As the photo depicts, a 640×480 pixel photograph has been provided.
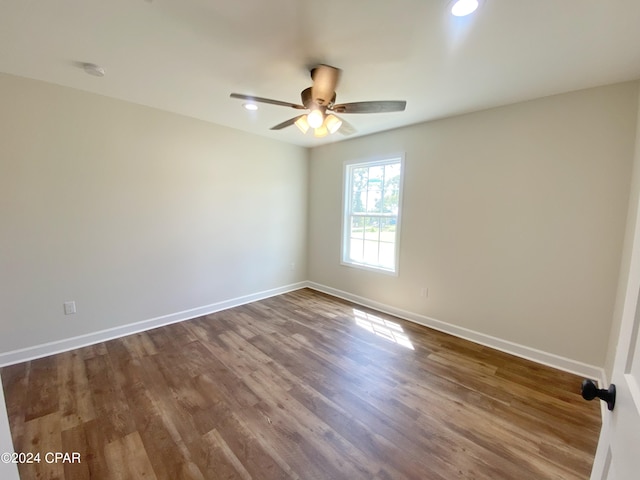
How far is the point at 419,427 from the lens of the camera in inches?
69.4

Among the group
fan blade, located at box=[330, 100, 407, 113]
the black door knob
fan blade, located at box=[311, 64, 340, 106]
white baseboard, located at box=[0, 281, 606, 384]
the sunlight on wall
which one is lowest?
the sunlight on wall

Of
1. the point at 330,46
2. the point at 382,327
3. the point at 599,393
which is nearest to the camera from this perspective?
the point at 599,393

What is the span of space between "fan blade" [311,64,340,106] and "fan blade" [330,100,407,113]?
130 millimetres

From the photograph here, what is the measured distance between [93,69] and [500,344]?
4.39m

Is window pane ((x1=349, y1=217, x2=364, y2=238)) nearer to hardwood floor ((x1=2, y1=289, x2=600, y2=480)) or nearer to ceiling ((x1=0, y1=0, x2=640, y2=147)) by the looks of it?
hardwood floor ((x1=2, y1=289, x2=600, y2=480))

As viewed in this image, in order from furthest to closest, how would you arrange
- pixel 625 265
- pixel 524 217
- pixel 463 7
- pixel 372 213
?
pixel 372 213, pixel 524 217, pixel 625 265, pixel 463 7

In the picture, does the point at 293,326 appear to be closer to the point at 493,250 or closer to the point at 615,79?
the point at 493,250

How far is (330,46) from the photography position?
1763 mm

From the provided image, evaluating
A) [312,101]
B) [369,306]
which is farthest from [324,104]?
[369,306]

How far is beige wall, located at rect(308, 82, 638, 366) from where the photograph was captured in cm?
219

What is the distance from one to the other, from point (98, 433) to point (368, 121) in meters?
3.57

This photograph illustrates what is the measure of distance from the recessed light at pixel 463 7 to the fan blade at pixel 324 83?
85cm

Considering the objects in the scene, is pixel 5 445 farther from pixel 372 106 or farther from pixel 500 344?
pixel 500 344

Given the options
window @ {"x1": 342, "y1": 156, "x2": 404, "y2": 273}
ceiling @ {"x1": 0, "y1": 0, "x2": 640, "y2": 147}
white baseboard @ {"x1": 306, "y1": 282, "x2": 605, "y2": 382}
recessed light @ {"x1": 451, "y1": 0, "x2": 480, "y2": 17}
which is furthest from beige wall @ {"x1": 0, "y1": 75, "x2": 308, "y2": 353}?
recessed light @ {"x1": 451, "y1": 0, "x2": 480, "y2": 17}
